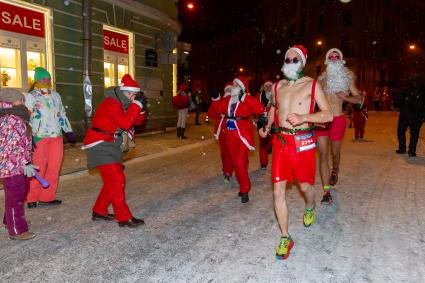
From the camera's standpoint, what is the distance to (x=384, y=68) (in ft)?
168

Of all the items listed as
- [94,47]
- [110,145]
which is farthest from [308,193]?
[94,47]

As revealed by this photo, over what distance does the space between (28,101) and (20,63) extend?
5338 mm

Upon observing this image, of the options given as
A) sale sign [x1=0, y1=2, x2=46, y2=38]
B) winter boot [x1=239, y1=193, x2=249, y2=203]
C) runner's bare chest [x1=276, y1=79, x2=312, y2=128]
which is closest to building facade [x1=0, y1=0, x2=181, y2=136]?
sale sign [x1=0, y1=2, x2=46, y2=38]

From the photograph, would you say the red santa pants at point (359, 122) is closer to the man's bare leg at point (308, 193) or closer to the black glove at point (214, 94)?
the black glove at point (214, 94)

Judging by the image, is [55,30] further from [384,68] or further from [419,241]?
[384,68]

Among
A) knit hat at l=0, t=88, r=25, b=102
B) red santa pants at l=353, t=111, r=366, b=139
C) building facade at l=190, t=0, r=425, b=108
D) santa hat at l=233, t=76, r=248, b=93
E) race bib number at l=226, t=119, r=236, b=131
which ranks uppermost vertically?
building facade at l=190, t=0, r=425, b=108

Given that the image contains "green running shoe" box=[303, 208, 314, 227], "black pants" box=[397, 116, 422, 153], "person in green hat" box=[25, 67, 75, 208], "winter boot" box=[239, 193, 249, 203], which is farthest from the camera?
"black pants" box=[397, 116, 422, 153]

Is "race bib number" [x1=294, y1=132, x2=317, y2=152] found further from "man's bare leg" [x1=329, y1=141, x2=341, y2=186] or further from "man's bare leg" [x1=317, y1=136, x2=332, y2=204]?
"man's bare leg" [x1=329, y1=141, x2=341, y2=186]

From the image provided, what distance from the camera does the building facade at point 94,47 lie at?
9891 millimetres

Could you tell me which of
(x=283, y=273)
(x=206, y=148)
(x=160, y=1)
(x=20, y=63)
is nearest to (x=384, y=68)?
(x=160, y=1)

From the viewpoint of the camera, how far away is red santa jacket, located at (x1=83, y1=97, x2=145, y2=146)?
4.37 metres

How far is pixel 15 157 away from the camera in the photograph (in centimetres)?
422

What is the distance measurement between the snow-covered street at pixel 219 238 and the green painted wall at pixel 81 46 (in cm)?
485

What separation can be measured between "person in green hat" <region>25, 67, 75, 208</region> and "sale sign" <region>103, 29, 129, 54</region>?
792cm
